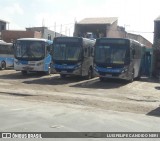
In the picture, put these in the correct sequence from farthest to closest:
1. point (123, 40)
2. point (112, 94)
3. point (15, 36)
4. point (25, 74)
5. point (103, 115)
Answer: point (15, 36) < point (25, 74) < point (123, 40) < point (112, 94) < point (103, 115)

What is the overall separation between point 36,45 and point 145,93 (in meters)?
11.0

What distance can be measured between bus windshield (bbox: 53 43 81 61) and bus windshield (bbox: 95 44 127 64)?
5.40 ft

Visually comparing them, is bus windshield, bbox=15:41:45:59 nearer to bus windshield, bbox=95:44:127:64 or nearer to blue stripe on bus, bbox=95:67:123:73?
bus windshield, bbox=95:44:127:64

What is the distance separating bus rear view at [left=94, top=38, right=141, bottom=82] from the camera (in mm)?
23359

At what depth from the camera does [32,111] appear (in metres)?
12.5

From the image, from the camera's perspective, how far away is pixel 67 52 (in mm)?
25344

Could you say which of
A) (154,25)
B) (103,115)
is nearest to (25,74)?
(154,25)

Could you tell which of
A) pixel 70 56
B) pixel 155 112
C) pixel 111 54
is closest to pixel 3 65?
pixel 70 56

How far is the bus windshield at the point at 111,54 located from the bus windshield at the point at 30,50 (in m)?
5.39

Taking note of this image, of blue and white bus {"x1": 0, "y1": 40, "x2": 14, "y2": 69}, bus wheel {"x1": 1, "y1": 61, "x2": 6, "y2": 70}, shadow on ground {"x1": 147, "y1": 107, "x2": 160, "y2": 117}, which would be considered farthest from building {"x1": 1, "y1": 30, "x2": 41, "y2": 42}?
shadow on ground {"x1": 147, "y1": 107, "x2": 160, "y2": 117}

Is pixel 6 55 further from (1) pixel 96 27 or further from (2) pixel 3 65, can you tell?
(1) pixel 96 27

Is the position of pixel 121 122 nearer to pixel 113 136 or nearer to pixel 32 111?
pixel 113 136

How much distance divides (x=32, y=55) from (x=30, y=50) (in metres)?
0.42

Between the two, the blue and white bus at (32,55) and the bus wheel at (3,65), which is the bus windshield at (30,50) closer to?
the blue and white bus at (32,55)
